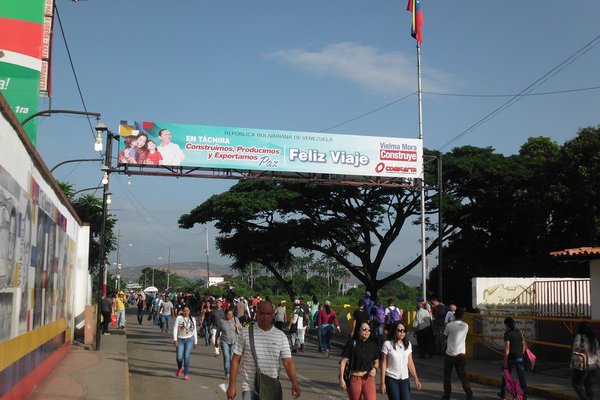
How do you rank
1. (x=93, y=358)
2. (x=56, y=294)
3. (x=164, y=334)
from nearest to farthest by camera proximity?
(x=56, y=294) < (x=93, y=358) < (x=164, y=334)

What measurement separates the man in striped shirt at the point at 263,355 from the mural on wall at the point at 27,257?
11.0 feet

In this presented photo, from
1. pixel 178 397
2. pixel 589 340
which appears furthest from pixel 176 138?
pixel 589 340

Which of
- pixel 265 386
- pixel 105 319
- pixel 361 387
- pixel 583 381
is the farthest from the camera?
pixel 105 319

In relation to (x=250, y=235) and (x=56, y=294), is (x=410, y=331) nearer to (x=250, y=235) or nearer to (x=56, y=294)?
(x=56, y=294)

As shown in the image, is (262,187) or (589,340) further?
(262,187)

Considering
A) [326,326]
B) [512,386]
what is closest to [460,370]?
[512,386]

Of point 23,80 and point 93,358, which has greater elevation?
point 23,80

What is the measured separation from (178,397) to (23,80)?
13.6 metres

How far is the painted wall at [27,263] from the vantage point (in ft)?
29.3

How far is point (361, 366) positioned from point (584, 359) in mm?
4575

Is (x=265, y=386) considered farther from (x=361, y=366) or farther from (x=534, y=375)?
(x=534, y=375)

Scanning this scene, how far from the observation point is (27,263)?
35.6 feet

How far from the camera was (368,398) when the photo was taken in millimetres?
8758

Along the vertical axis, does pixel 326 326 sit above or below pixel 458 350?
below
